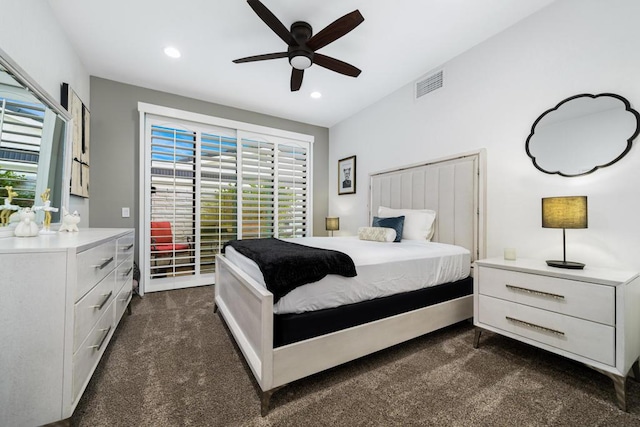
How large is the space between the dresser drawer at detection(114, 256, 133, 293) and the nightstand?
292cm

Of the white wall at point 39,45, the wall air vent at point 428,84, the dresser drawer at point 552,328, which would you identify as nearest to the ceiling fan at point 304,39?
the wall air vent at point 428,84

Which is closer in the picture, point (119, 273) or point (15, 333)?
point (15, 333)

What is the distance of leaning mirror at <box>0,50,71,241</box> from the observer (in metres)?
1.43

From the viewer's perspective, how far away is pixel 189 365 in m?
1.72

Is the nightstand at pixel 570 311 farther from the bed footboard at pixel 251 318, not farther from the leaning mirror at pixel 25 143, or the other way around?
the leaning mirror at pixel 25 143

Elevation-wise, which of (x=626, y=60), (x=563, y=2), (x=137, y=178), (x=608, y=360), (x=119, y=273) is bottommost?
(x=608, y=360)

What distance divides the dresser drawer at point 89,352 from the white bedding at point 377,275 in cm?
90

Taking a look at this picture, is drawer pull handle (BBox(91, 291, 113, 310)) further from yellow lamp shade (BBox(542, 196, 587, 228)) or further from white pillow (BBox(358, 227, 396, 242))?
yellow lamp shade (BBox(542, 196, 587, 228))

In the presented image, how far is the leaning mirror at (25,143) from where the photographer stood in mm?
1427

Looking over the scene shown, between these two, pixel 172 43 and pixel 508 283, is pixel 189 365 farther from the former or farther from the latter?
pixel 172 43

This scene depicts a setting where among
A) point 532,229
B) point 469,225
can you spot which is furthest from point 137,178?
point 532,229

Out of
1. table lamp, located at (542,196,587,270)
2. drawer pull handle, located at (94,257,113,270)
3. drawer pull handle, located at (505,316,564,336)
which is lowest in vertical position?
drawer pull handle, located at (505,316,564,336)

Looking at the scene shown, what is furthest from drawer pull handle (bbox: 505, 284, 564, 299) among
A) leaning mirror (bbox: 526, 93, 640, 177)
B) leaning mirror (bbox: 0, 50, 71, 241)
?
leaning mirror (bbox: 0, 50, 71, 241)

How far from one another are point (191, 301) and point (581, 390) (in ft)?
11.4
